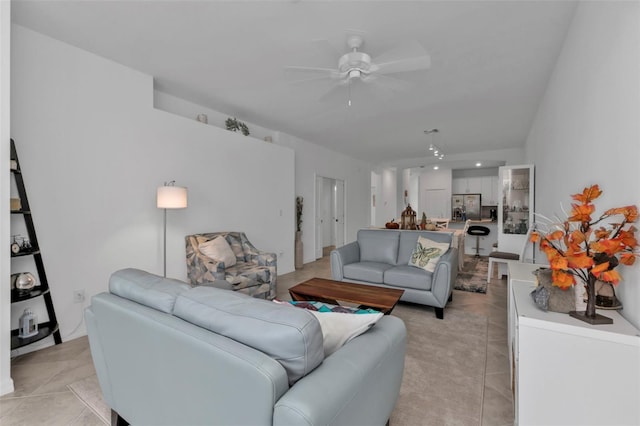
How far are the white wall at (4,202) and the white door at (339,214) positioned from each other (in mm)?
6256

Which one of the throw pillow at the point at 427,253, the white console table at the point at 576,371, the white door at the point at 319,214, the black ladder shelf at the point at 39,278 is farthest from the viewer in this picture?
the white door at the point at 319,214

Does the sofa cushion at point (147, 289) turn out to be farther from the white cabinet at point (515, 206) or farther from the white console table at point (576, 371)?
the white cabinet at point (515, 206)

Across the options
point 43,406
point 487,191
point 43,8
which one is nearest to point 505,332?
point 43,406

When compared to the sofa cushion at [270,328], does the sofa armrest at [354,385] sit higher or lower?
lower

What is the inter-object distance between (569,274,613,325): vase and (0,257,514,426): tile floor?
911 millimetres

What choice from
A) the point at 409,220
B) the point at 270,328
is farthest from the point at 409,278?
the point at 270,328

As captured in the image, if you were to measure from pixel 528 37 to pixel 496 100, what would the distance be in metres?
1.61

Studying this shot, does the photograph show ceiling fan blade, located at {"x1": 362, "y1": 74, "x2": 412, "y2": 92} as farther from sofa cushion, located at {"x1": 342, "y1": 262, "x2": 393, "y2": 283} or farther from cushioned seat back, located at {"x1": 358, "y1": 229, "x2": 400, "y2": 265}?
sofa cushion, located at {"x1": 342, "y1": 262, "x2": 393, "y2": 283}

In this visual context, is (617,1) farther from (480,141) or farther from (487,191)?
(487,191)

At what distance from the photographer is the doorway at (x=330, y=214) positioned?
7.02 metres

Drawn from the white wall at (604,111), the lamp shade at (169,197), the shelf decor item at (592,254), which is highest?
the white wall at (604,111)

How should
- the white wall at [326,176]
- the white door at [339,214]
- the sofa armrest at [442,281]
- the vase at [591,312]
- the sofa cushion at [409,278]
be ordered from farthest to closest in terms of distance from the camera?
the white door at [339,214] → the white wall at [326,176] → the sofa cushion at [409,278] → the sofa armrest at [442,281] → the vase at [591,312]

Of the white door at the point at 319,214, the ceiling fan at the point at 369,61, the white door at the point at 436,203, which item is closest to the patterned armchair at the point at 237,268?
the ceiling fan at the point at 369,61

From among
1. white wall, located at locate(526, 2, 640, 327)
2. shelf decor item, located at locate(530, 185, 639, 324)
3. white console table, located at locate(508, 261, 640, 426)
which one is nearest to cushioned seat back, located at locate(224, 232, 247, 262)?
white console table, located at locate(508, 261, 640, 426)
